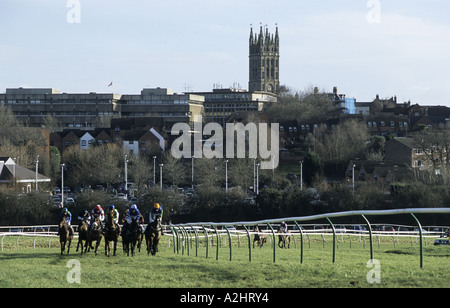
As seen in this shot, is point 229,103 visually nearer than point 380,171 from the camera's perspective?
No

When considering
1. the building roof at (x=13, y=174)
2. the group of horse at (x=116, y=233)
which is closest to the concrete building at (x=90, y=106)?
the building roof at (x=13, y=174)

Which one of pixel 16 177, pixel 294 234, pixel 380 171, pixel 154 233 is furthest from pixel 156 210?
pixel 380 171

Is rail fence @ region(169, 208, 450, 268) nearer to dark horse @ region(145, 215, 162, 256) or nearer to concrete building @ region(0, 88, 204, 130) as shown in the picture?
dark horse @ region(145, 215, 162, 256)

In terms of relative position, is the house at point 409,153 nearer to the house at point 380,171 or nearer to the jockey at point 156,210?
the house at point 380,171

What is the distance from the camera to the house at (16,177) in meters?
75.8

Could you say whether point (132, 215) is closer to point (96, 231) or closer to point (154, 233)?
point (154, 233)

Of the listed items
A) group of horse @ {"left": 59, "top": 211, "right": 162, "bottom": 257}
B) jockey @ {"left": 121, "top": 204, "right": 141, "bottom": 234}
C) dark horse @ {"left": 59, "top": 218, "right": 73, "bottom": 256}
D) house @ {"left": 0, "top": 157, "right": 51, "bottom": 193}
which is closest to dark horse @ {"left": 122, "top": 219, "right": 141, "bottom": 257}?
group of horse @ {"left": 59, "top": 211, "right": 162, "bottom": 257}

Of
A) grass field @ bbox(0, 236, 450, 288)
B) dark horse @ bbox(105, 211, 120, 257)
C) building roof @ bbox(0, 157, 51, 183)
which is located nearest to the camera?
grass field @ bbox(0, 236, 450, 288)

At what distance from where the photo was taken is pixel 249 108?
19050cm

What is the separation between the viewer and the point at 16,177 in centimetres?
7744

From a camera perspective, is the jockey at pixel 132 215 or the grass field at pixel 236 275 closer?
the grass field at pixel 236 275

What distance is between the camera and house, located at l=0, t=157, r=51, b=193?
249 feet

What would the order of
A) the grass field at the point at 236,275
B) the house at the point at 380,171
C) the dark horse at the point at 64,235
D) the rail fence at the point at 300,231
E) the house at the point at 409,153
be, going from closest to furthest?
the grass field at the point at 236,275 → the rail fence at the point at 300,231 → the dark horse at the point at 64,235 → the house at the point at 380,171 → the house at the point at 409,153
